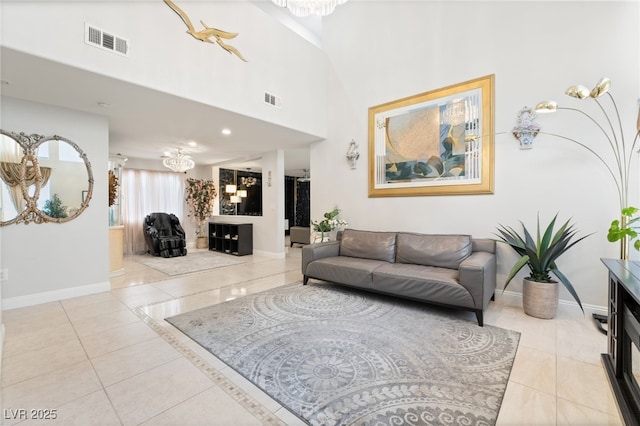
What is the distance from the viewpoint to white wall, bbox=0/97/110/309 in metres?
3.15

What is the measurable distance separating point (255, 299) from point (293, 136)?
9.90ft

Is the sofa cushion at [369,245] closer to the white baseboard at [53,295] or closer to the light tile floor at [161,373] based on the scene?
the light tile floor at [161,373]

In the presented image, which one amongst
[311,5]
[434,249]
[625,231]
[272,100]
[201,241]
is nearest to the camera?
[625,231]

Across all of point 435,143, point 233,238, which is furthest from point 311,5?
point 233,238

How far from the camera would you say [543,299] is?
9.22 feet

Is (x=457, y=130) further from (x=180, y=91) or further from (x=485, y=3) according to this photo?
(x=180, y=91)

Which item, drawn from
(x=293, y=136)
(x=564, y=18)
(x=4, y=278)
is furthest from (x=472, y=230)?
(x=4, y=278)

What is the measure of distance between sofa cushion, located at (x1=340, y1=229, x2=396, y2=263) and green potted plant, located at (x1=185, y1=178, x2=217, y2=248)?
16.3 feet

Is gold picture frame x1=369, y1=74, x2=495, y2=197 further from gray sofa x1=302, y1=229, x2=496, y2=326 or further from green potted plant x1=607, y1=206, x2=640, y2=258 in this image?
green potted plant x1=607, y1=206, x2=640, y2=258

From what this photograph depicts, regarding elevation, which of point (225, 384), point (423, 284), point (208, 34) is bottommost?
point (225, 384)

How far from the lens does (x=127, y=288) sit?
3898mm

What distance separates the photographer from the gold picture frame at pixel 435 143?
3496 mm

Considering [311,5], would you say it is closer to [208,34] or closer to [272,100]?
[208,34]

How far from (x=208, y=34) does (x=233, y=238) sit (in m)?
4.51
